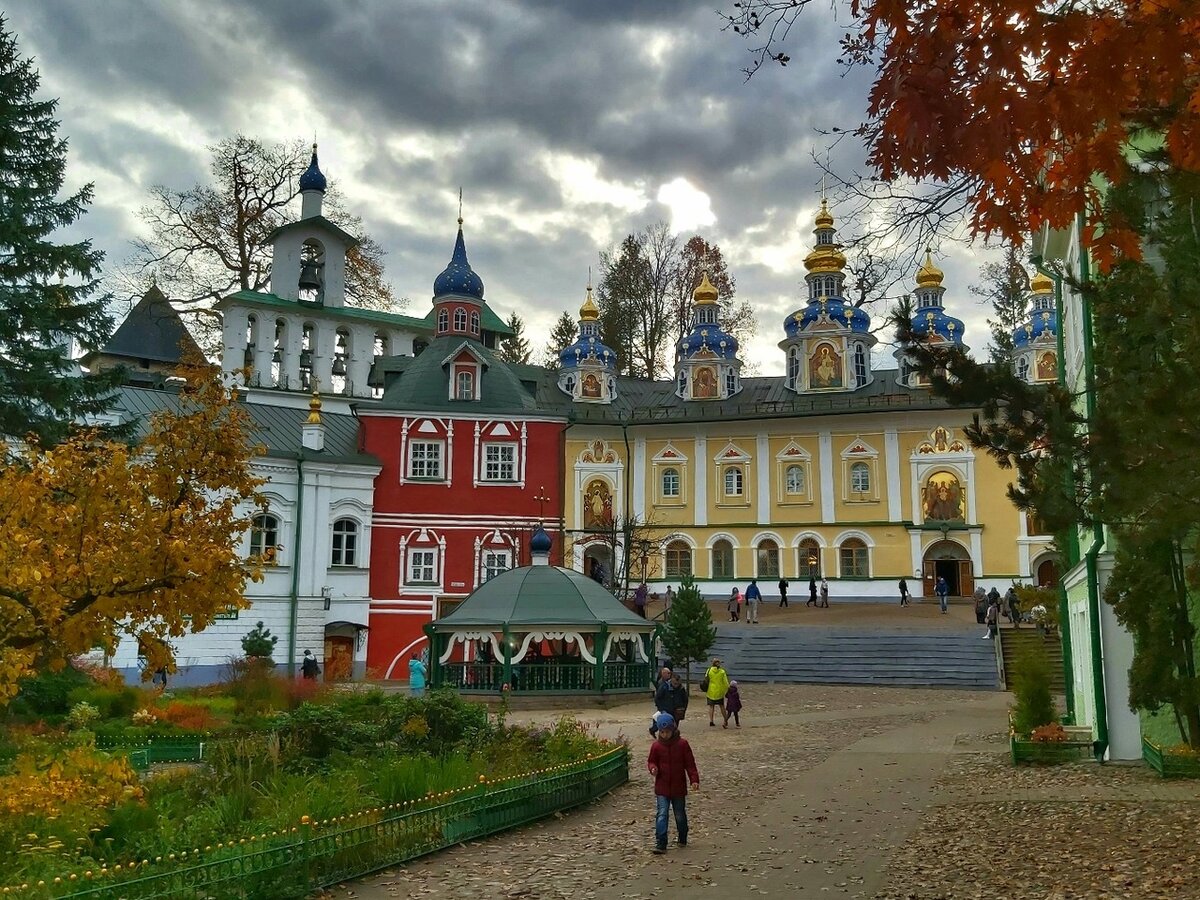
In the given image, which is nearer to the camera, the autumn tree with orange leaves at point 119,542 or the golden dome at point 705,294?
the autumn tree with orange leaves at point 119,542

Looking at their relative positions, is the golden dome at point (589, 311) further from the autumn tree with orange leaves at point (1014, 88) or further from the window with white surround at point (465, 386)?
the autumn tree with orange leaves at point (1014, 88)

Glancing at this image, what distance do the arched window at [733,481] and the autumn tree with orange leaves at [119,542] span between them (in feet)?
120

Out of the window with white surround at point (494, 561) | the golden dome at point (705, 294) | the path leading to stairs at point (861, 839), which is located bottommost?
the path leading to stairs at point (861, 839)

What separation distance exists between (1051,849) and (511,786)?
514cm

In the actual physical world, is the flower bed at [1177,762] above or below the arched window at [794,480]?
below

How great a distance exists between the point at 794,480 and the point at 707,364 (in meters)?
6.50

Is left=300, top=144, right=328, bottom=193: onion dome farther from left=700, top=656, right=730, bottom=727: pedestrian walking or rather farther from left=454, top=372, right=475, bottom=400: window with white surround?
left=700, top=656, right=730, bottom=727: pedestrian walking

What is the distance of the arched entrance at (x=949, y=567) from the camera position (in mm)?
43344

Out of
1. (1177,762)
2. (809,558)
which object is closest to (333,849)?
(1177,762)

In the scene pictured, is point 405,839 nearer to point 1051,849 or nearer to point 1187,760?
point 1051,849

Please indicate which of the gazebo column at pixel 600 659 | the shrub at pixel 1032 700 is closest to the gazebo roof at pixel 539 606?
the gazebo column at pixel 600 659

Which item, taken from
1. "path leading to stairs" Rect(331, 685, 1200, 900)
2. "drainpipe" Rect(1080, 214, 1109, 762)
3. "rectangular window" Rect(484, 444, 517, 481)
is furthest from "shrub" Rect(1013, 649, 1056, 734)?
"rectangular window" Rect(484, 444, 517, 481)

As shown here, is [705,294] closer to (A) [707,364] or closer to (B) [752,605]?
(A) [707,364]

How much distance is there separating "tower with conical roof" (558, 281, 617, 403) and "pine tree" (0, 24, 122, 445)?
26420mm
